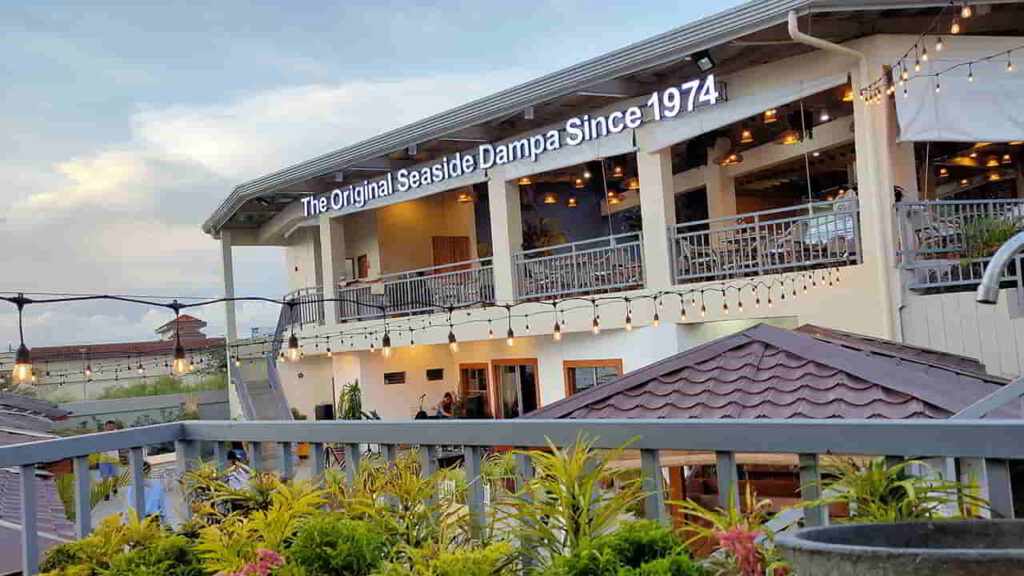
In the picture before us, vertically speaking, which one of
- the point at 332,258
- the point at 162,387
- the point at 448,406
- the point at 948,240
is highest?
the point at 332,258

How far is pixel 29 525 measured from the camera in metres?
3.05

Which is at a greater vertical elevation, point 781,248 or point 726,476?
point 781,248

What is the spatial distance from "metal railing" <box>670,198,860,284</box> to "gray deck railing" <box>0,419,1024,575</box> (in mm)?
9473

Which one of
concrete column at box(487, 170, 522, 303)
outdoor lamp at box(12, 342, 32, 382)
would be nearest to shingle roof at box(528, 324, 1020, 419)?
outdoor lamp at box(12, 342, 32, 382)

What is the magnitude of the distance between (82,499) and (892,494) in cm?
264

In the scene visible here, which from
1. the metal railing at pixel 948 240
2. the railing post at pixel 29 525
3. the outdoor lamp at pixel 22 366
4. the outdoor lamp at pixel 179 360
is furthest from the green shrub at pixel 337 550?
the metal railing at pixel 948 240

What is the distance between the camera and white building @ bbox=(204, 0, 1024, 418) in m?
11.2

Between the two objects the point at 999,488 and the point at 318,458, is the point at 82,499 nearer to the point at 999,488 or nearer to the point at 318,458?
the point at 318,458

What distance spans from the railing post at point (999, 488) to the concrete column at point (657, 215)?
39.5 feet

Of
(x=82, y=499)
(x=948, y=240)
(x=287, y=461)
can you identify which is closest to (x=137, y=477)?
(x=82, y=499)

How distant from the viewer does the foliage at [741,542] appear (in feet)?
5.80

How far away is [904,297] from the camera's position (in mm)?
11109

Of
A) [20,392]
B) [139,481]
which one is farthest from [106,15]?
[139,481]

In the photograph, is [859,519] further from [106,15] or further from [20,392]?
[106,15]
